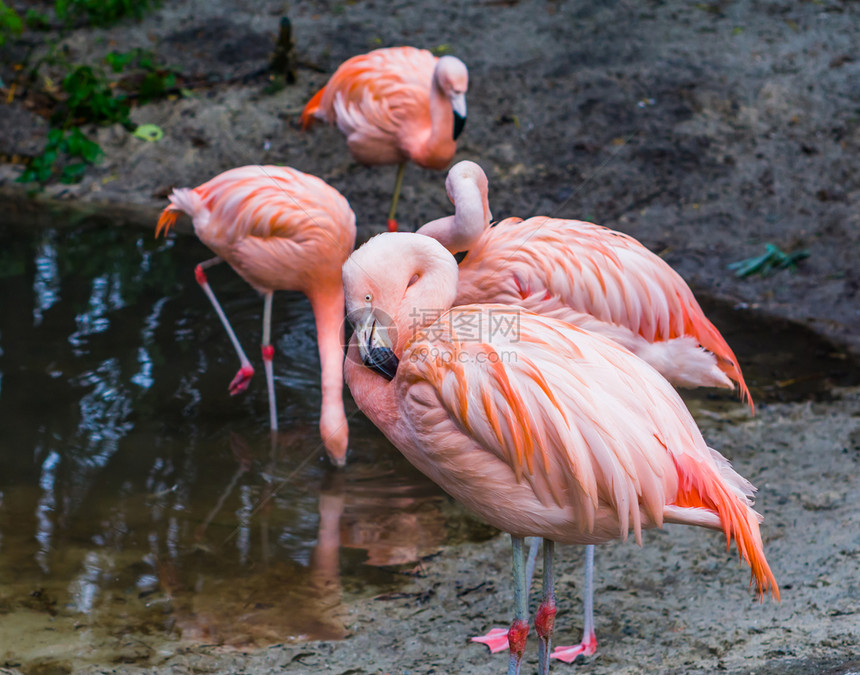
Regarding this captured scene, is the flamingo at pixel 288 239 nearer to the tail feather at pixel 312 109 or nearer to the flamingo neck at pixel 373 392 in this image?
the flamingo neck at pixel 373 392

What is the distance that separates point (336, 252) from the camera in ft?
13.9

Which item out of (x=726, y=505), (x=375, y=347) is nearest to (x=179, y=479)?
(x=375, y=347)

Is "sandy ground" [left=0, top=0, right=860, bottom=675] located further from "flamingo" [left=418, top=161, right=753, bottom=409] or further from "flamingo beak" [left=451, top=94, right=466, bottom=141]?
"flamingo beak" [left=451, top=94, right=466, bottom=141]

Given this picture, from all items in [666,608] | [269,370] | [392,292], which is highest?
[392,292]

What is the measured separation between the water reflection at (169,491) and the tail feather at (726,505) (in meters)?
1.34

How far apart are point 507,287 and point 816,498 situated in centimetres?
151

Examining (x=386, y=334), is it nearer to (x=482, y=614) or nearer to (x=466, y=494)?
(x=466, y=494)

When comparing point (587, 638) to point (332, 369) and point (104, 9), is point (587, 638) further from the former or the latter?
point (104, 9)

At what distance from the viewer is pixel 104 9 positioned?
8.58 meters

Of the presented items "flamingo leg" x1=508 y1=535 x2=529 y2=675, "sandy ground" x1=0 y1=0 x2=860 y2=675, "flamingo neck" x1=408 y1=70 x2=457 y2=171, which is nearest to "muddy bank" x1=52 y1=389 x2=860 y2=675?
"sandy ground" x1=0 y1=0 x2=860 y2=675

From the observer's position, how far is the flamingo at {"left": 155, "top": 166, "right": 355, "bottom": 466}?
13.8ft

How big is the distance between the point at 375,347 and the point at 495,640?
1125 millimetres

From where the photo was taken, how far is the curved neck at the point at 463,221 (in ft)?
10.7

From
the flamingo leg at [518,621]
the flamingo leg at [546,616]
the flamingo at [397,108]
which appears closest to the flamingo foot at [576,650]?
the flamingo leg at [546,616]
